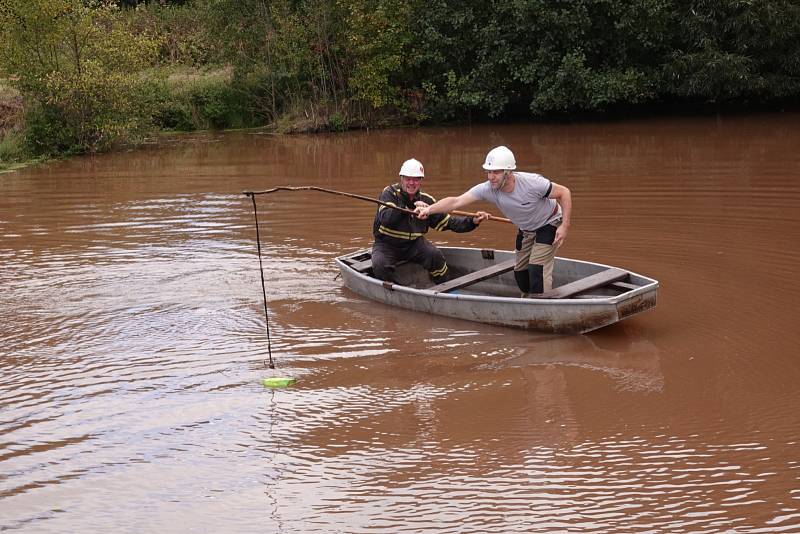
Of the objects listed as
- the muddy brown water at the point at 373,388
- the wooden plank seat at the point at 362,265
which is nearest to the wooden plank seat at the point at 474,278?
the muddy brown water at the point at 373,388

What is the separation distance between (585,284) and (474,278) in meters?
1.30

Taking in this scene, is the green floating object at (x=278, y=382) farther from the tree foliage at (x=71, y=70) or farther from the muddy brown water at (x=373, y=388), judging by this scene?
the tree foliage at (x=71, y=70)

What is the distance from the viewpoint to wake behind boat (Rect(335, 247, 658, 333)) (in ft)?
27.8

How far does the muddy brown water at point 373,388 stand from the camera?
595 centimetres

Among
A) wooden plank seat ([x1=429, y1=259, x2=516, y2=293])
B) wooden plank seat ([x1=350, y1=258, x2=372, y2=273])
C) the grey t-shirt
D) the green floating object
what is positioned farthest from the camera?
wooden plank seat ([x1=350, y1=258, x2=372, y2=273])

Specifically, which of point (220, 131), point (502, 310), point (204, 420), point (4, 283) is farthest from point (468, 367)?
point (220, 131)

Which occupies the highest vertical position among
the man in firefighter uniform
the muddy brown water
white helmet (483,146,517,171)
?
white helmet (483,146,517,171)

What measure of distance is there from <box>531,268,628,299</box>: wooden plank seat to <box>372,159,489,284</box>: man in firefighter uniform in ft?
3.92

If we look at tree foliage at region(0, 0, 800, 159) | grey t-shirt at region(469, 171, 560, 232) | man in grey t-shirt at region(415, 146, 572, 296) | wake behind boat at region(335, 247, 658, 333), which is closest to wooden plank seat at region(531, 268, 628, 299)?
wake behind boat at region(335, 247, 658, 333)

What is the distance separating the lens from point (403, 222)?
10.1 metres

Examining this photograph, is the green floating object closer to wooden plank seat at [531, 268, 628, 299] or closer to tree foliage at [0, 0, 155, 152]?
wooden plank seat at [531, 268, 628, 299]

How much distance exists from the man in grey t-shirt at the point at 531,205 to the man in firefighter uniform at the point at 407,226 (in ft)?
2.05

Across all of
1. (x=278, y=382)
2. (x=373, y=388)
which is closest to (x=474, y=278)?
(x=373, y=388)

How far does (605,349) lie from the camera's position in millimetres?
8547
